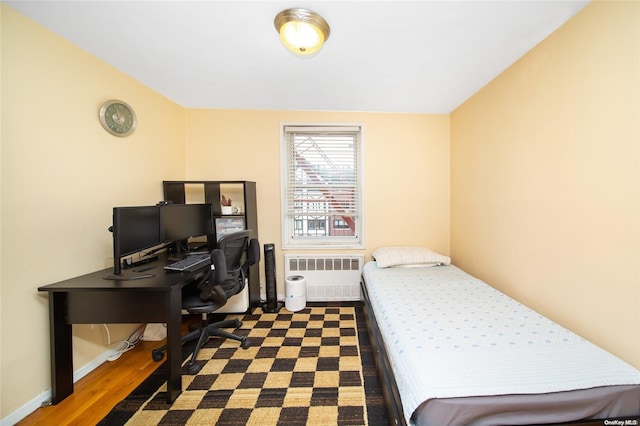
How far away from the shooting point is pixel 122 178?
7.15 ft

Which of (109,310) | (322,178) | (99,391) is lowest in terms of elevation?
(99,391)

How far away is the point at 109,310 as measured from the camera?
1.59m

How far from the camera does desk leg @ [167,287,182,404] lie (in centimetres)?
159

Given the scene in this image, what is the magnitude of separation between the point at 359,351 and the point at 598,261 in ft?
5.74

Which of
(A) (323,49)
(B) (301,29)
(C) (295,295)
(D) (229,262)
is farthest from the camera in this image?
(C) (295,295)

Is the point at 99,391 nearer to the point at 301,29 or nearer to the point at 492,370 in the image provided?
the point at 492,370

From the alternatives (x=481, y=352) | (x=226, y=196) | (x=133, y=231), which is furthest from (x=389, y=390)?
(x=226, y=196)

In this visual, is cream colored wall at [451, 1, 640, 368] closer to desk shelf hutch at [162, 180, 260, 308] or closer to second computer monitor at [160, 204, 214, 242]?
desk shelf hutch at [162, 180, 260, 308]

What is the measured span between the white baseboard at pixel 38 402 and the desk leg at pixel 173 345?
31.9 inches

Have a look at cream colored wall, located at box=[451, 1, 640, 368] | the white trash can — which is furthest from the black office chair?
cream colored wall, located at box=[451, 1, 640, 368]

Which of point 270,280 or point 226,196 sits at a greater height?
point 226,196

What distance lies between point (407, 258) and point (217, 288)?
204cm

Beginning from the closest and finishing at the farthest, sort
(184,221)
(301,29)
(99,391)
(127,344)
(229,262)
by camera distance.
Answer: (301,29), (99,391), (229,262), (127,344), (184,221)

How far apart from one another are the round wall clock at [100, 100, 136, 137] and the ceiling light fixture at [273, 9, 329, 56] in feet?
5.25
